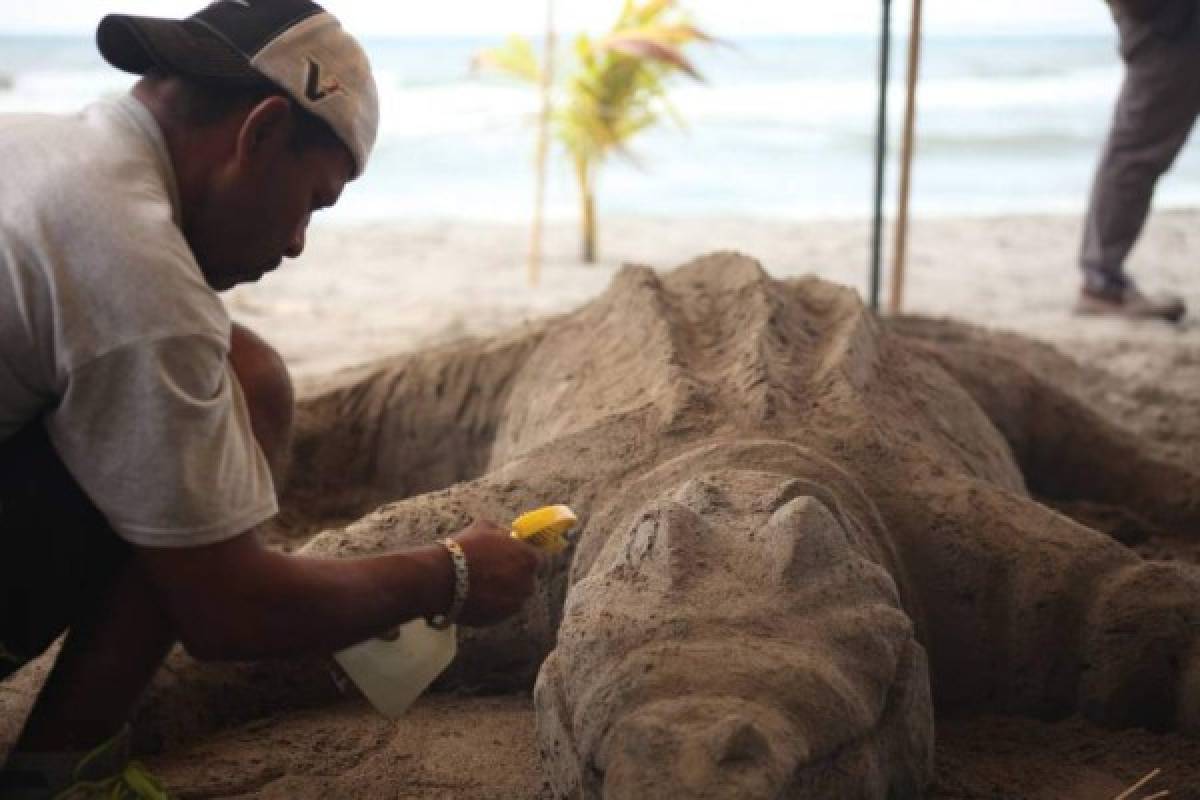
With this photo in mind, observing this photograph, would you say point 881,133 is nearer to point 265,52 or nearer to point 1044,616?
point 1044,616

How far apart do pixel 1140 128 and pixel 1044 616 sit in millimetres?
4500

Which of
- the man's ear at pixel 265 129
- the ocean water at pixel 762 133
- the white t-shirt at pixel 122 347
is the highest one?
the man's ear at pixel 265 129

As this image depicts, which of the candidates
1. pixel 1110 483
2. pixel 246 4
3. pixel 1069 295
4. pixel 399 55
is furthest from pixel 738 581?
pixel 399 55

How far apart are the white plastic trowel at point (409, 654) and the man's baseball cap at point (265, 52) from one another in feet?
2.15

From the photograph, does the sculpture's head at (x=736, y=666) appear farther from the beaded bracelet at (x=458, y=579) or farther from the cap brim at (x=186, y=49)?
the cap brim at (x=186, y=49)

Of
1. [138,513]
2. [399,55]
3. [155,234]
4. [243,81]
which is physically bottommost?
[399,55]

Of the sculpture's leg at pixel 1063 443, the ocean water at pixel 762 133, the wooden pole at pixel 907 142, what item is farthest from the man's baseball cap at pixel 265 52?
the ocean water at pixel 762 133

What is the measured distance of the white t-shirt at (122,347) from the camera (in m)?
2.11

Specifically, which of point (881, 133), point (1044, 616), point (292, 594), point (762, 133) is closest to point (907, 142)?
point (881, 133)

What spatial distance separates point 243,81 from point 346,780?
1248 mm

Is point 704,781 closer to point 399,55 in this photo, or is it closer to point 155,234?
point 155,234

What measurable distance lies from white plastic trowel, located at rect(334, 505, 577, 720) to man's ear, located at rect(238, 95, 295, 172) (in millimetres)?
715

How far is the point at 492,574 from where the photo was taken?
8.19 ft

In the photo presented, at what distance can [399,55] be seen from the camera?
86.5 ft
